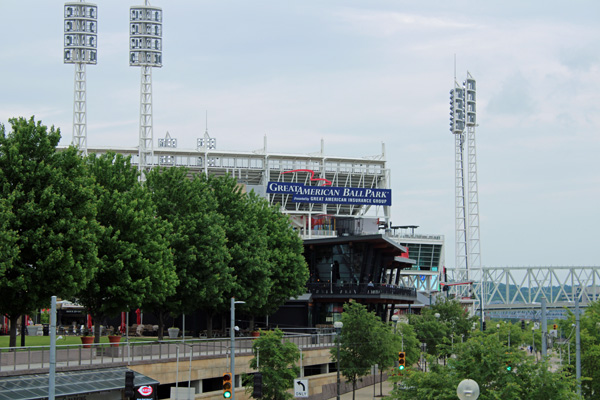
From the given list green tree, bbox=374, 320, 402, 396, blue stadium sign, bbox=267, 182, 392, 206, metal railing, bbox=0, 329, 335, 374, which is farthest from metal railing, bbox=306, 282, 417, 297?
metal railing, bbox=0, 329, 335, 374

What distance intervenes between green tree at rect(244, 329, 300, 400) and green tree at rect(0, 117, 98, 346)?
13.6m

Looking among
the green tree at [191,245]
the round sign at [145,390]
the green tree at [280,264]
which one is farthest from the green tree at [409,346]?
the round sign at [145,390]

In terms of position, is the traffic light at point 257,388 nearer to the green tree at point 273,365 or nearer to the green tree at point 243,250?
the green tree at point 273,365

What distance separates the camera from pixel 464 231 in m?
194

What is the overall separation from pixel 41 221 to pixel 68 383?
29.2 ft

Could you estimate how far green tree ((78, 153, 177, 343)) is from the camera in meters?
49.8

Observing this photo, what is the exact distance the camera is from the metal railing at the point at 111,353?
38844mm

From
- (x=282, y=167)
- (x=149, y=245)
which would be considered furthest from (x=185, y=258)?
(x=282, y=167)

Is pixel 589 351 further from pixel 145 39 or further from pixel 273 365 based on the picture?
pixel 145 39

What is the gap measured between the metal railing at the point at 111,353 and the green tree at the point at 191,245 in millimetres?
5994

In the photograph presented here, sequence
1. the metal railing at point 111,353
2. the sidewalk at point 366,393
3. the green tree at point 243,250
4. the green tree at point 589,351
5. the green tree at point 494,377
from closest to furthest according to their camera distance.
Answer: the green tree at point 494,377 → the metal railing at point 111,353 → the green tree at point 589,351 → the green tree at point 243,250 → the sidewalk at point 366,393

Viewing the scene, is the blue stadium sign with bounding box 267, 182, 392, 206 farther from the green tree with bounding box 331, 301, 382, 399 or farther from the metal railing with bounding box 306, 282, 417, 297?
the green tree with bounding box 331, 301, 382, 399

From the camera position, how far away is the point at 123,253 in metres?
49.7

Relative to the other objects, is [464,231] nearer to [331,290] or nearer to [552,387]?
[331,290]
